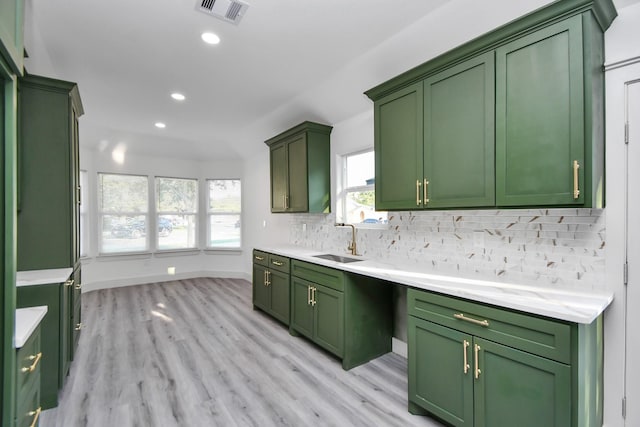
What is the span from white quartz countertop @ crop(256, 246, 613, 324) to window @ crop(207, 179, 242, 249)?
4.70 meters

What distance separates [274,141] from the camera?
4484 millimetres

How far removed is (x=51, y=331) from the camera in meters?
2.21

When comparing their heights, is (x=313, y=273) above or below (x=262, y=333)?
above

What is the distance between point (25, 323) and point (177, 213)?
5279 mm

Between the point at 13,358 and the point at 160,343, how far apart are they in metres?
2.36

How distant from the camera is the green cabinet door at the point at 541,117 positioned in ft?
5.16

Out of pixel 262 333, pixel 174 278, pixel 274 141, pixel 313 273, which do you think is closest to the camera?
pixel 313 273

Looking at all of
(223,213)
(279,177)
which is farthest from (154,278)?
(279,177)

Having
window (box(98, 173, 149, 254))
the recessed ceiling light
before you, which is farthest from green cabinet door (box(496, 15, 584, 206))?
window (box(98, 173, 149, 254))

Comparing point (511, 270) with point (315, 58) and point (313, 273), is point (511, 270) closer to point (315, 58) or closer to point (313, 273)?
point (313, 273)

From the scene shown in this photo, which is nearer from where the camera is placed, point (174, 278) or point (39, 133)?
point (39, 133)

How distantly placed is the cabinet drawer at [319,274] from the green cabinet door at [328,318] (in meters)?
0.06

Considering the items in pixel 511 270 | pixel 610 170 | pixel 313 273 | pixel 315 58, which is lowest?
pixel 313 273

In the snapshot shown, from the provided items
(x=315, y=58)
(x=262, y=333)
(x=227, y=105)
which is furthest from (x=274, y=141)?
(x=262, y=333)
